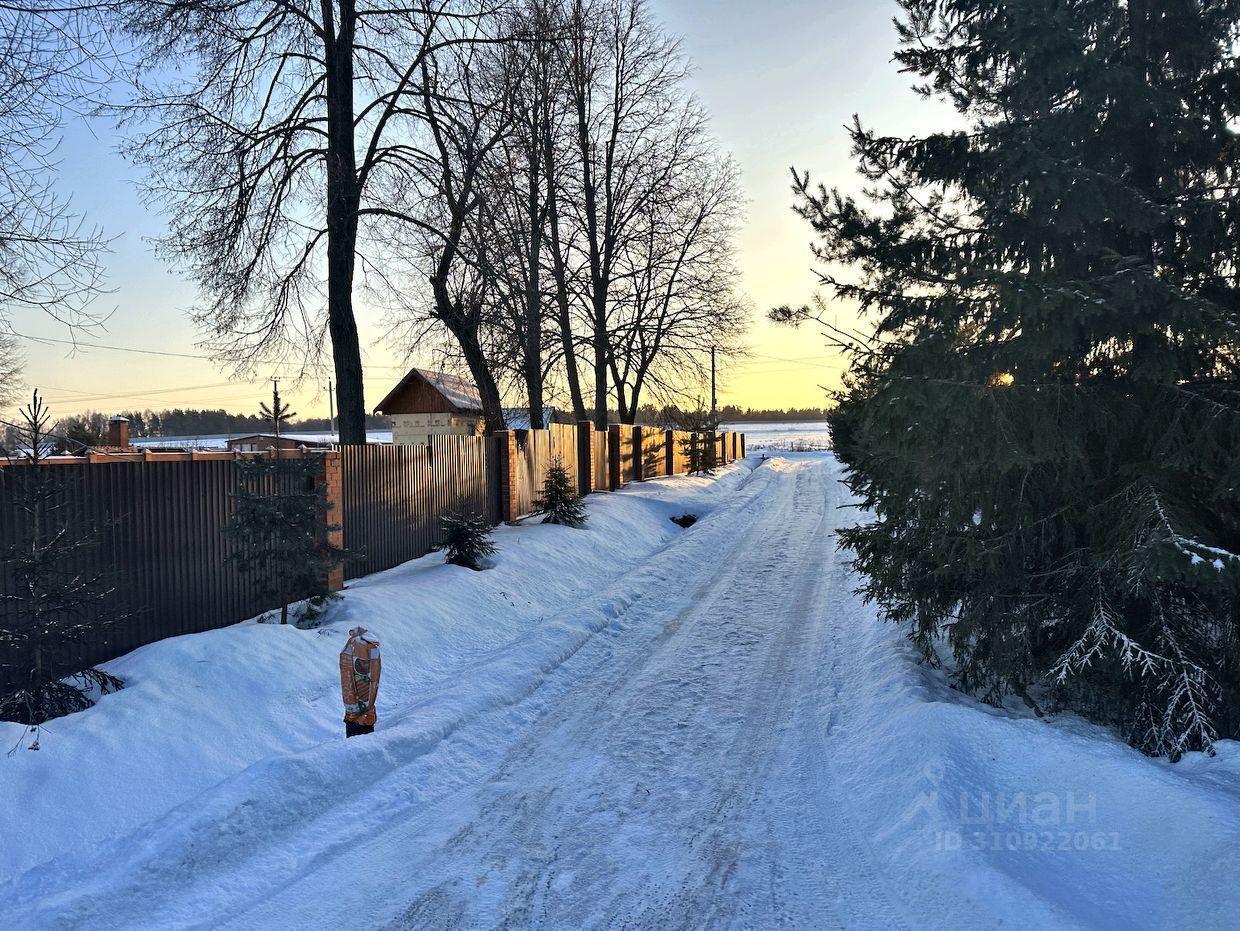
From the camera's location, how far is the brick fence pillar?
8523mm

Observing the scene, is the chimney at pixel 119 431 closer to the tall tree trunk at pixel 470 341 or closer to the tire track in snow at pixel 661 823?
the tall tree trunk at pixel 470 341

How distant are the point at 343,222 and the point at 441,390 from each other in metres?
21.4

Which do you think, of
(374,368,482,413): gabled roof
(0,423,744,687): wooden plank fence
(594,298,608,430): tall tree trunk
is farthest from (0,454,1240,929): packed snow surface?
(374,368,482,413): gabled roof

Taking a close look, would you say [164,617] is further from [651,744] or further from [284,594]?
[651,744]

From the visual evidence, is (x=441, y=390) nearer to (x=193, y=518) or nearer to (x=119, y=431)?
(x=119, y=431)

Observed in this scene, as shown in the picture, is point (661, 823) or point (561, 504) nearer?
point (661, 823)

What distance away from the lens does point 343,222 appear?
11.4m

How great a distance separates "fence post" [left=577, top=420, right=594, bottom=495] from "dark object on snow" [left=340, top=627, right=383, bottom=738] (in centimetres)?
1274

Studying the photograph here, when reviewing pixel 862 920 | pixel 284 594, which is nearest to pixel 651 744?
pixel 862 920

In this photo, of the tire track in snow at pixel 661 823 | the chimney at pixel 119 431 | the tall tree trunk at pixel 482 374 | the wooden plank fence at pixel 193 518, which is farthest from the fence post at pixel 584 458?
the tire track in snow at pixel 661 823

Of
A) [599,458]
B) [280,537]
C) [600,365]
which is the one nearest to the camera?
[280,537]

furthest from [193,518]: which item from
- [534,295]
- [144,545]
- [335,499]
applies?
[534,295]

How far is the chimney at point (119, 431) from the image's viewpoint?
40.2 ft

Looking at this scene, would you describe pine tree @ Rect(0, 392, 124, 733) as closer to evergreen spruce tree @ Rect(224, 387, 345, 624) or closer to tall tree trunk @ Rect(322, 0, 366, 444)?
evergreen spruce tree @ Rect(224, 387, 345, 624)
